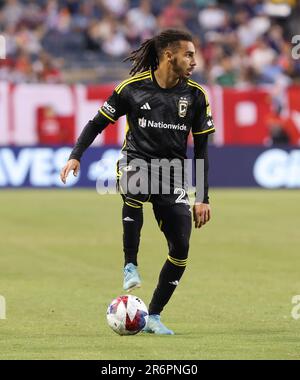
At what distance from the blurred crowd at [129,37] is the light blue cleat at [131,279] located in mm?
18045

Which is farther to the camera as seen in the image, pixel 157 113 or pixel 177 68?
pixel 157 113

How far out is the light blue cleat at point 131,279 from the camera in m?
8.61

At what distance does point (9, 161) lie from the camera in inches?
961

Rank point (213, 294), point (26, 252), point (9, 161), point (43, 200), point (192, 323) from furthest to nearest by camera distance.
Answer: point (9, 161) → point (43, 200) → point (26, 252) → point (213, 294) → point (192, 323)

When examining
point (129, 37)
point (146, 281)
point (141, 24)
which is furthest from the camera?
point (141, 24)

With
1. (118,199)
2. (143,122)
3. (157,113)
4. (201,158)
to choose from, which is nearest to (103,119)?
(143,122)

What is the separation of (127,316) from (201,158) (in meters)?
1.47

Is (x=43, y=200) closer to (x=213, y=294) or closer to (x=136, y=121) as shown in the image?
(x=213, y=294)

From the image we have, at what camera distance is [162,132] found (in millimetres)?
8945

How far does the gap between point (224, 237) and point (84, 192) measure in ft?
26.4

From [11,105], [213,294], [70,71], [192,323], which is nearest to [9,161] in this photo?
[11,105]

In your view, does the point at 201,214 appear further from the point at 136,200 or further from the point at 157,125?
the point at 157,125

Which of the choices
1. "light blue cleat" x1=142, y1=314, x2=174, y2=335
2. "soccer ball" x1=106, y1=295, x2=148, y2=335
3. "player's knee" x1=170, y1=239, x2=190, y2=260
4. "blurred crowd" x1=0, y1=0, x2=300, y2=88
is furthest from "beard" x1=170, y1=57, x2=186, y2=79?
"blurred crowd" x1=0, y1=0, x2=300, y2=88

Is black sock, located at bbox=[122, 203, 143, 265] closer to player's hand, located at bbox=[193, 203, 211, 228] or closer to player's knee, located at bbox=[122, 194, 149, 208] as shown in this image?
player's knee, located at bbox=[122, 194, 149, 208]
